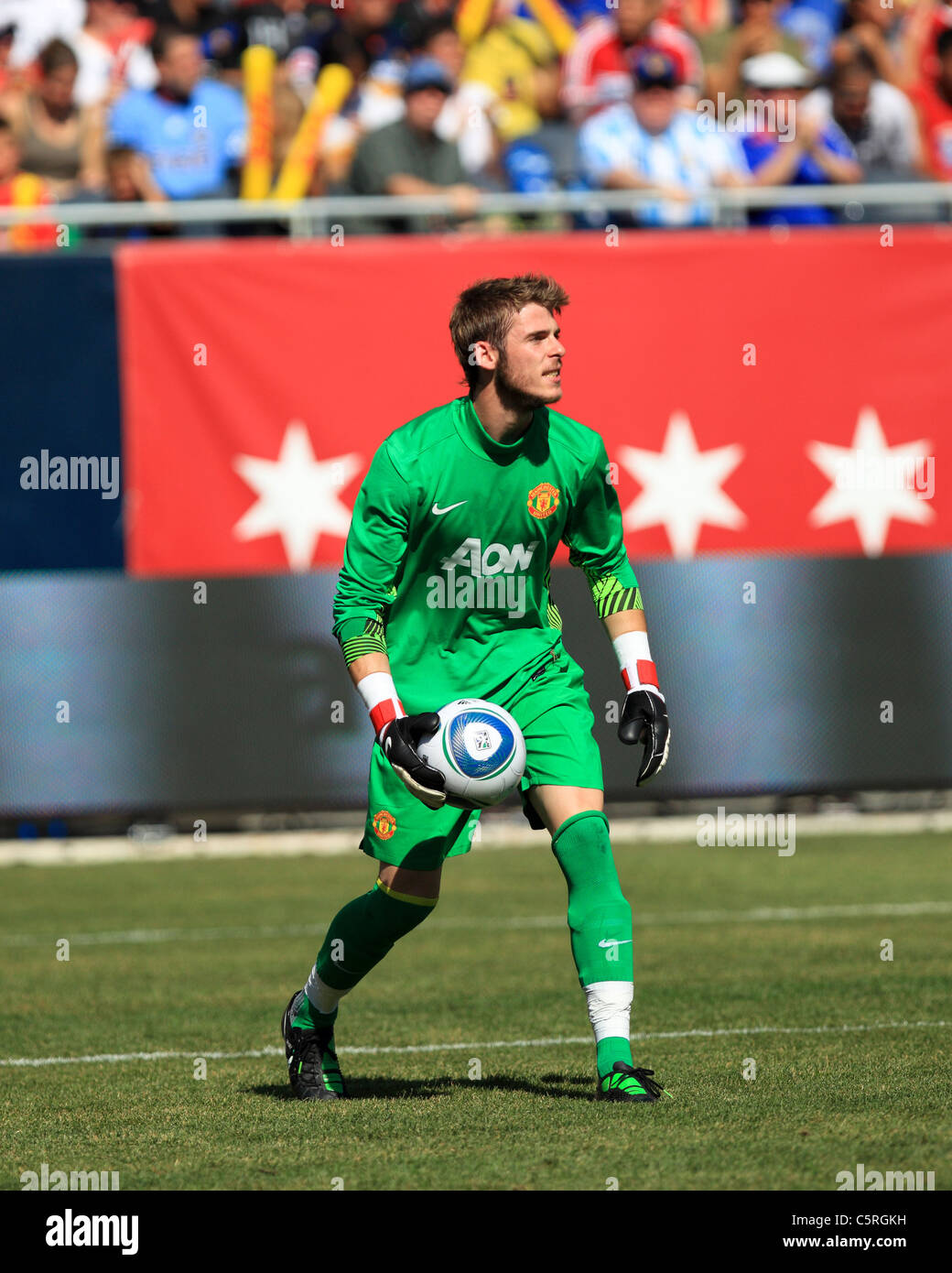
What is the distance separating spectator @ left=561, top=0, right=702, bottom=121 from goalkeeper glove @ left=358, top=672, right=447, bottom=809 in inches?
449

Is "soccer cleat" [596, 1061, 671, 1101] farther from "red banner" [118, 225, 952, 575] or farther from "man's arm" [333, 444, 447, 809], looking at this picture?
"red banner" [118, 225, 952, 575]

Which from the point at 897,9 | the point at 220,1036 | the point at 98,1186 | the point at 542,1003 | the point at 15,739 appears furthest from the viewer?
the point at 897,9

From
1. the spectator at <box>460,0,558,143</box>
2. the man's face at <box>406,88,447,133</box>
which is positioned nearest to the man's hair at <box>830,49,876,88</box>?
the spectator at <box>460,0,558,143</box>

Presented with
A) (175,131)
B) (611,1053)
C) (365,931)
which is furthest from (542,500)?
(175,131)

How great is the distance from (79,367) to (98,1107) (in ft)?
29.7

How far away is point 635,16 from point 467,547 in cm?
1154

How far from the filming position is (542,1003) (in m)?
9.11

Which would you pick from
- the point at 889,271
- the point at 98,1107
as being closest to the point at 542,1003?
the point at 98,1107

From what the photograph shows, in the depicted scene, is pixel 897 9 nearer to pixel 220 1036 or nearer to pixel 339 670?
pixel 339 670

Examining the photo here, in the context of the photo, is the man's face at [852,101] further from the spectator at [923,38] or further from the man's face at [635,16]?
the man's face at [635,16]

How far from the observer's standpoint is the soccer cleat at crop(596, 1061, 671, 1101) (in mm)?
6402

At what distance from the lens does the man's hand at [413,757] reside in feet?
20.7

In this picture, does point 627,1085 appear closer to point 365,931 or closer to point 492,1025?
point 365,931

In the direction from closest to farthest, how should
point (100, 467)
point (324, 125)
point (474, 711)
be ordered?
point (474, 711), point (100, 467), point (324, 125)
